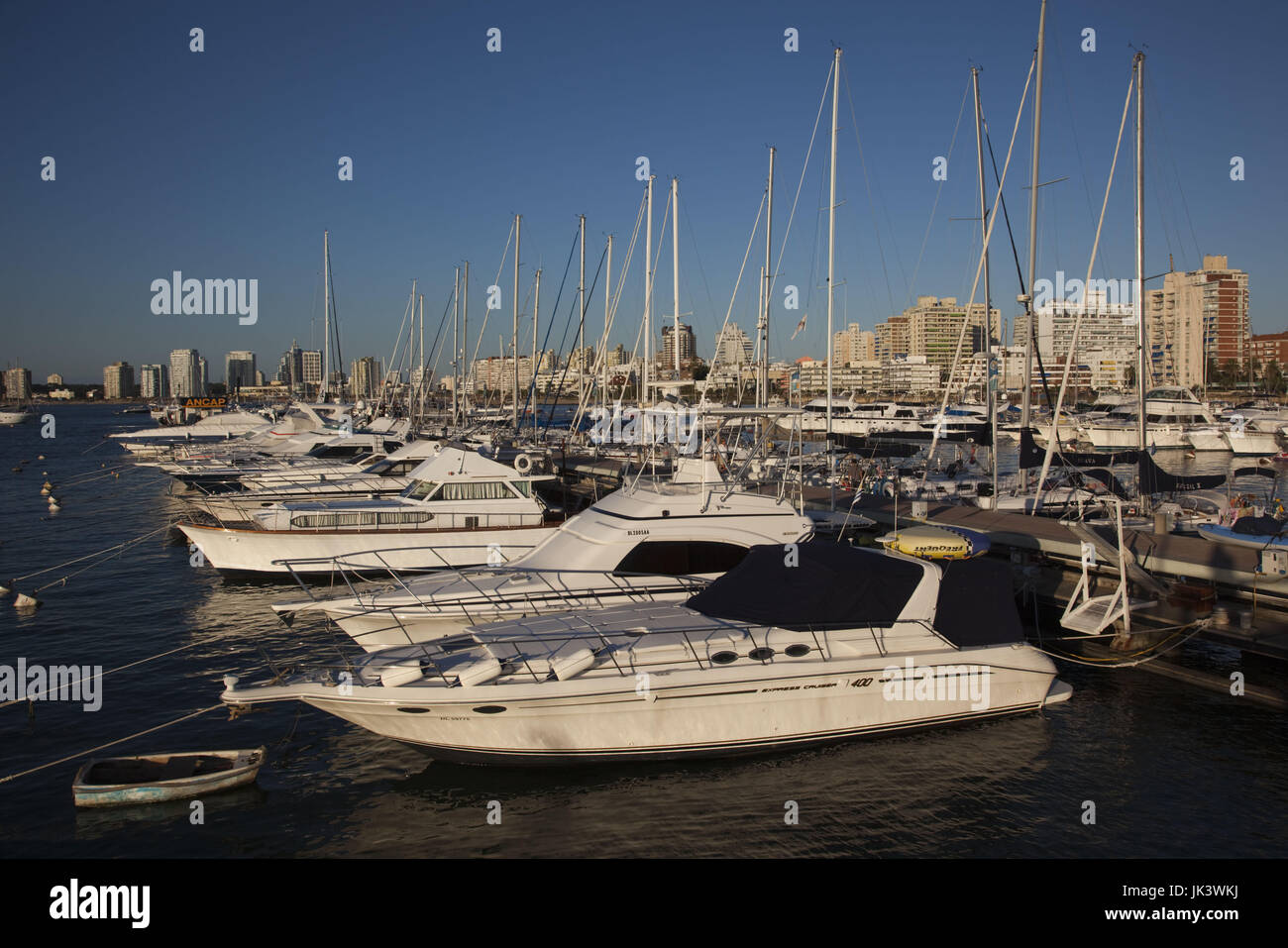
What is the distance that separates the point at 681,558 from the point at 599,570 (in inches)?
55.9

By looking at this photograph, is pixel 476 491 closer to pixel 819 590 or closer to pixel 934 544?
pixel 934 544

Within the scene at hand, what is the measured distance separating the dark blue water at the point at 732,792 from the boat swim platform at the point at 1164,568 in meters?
1.07

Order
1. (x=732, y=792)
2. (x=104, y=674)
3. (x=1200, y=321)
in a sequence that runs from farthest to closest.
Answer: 1. (x=1200, y=321)
2. (x=104, y=674)
3. (x=732, y=792)

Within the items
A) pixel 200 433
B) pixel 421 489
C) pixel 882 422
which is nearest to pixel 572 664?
pixel 421 489

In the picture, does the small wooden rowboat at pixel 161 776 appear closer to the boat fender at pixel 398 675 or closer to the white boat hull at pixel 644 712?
the white boat hull at pixel 644 712

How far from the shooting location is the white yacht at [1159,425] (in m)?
58.2

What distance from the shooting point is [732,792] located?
995cm

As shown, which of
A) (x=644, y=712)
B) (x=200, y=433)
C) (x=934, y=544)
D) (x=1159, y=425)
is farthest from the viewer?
(x=1159, y=425)

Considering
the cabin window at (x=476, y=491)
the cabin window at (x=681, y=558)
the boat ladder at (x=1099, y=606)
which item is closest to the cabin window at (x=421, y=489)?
the cabin window at (x=476, y=491)

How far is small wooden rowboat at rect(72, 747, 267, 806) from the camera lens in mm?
9578

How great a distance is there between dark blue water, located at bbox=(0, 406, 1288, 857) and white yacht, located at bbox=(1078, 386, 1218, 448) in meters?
49.0

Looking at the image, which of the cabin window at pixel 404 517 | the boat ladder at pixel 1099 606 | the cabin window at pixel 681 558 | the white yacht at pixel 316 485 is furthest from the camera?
the white yacht at pixel 316 485

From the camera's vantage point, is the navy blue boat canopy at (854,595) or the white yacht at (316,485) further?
the white yacht at (316,485)
